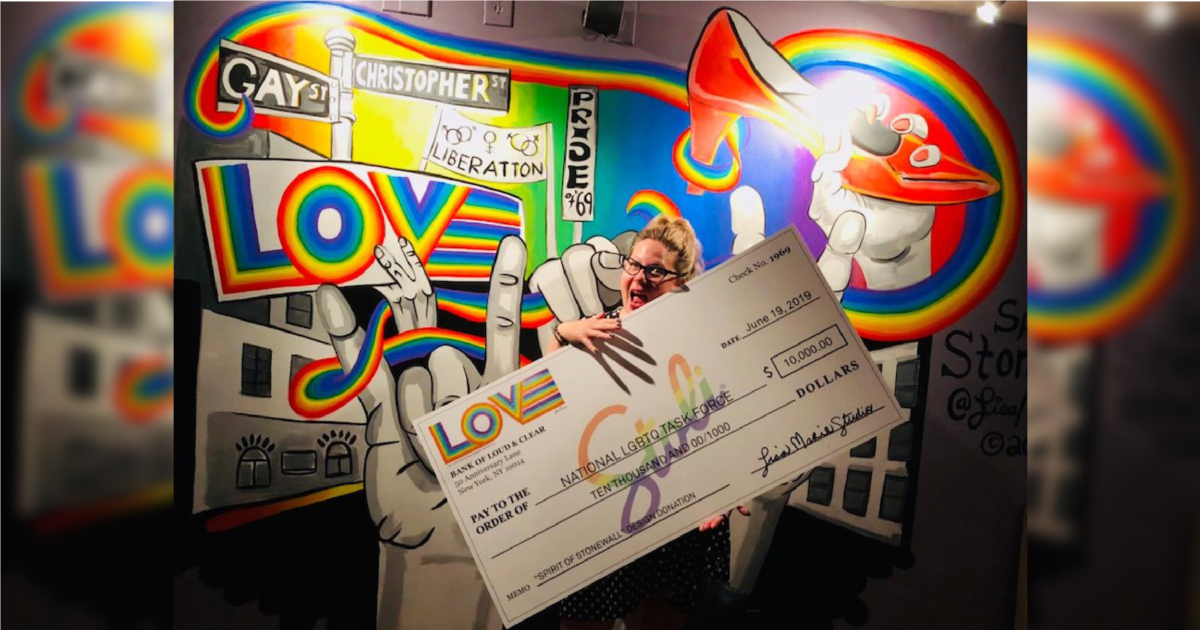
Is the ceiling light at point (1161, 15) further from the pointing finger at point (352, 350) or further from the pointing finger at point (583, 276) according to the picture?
the pointing finger at point (352, 350)

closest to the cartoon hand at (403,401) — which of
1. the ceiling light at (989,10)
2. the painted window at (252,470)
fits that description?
the painted window at (252,470)

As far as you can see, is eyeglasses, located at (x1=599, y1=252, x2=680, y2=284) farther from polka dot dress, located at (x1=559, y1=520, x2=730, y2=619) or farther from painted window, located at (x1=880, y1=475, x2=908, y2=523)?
painted window, located at (x1=880, y1=475, x2=908, y2=523)

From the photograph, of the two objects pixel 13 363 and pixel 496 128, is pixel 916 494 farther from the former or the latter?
pixel 13 363

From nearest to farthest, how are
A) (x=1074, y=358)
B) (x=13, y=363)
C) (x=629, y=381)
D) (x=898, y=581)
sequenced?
(x=1074, y=358)
(x=13, y=363)
(x=629, y=381)
(x=898, y=581)

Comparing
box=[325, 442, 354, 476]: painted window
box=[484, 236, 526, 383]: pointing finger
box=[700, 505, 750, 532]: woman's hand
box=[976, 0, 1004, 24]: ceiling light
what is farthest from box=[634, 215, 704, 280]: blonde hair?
box=[976, 0, 1004, 24]: ceiling light

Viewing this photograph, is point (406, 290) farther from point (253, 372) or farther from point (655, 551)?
point (655, 551)

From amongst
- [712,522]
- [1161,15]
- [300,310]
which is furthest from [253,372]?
[1161,15]

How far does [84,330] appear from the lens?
153cm

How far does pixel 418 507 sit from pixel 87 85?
1562mm

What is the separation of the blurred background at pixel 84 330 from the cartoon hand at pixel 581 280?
1.25 metres

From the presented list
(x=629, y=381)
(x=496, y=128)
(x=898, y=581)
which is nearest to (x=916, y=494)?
(x=898, y=581)

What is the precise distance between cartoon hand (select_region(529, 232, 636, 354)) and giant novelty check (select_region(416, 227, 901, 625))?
7.9 inches

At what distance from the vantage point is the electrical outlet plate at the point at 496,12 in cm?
259

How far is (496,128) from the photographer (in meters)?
2.59
